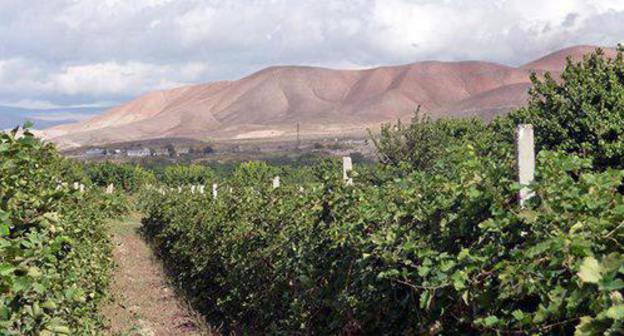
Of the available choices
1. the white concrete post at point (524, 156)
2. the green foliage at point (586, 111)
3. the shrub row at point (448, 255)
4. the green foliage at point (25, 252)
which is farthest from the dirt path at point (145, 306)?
the green foliage at point (586, 111)

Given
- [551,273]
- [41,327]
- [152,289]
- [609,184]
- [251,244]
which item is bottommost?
[152,289]

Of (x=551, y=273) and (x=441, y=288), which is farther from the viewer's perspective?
(x=441, y=288)

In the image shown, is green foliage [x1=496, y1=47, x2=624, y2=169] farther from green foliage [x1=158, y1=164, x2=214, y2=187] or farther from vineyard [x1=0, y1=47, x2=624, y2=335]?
green foliage [x1=158, y1=164, x2=214, y2=187]

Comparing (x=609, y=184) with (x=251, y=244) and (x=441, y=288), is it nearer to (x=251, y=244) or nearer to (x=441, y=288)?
(x=441, y=288)

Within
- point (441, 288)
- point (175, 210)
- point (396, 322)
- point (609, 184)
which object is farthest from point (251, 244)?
point (175, 210)

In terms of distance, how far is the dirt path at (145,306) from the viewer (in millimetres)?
11992

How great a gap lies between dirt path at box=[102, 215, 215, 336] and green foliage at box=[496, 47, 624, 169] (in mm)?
17634

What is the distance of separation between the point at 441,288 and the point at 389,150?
138 feet

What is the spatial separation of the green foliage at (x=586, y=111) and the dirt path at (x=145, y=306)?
57.9ft

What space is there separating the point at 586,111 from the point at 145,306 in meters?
23.9

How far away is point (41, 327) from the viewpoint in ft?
12.6

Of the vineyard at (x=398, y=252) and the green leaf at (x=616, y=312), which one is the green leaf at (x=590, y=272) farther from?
the green leaf at (x=616, y=312)

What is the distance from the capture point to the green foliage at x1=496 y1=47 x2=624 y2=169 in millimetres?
30484

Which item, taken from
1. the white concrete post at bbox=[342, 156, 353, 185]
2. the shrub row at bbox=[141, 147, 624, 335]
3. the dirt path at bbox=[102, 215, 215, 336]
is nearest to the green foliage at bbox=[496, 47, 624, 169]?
the dirt path at bbox=[102, 215, 215, 336]
